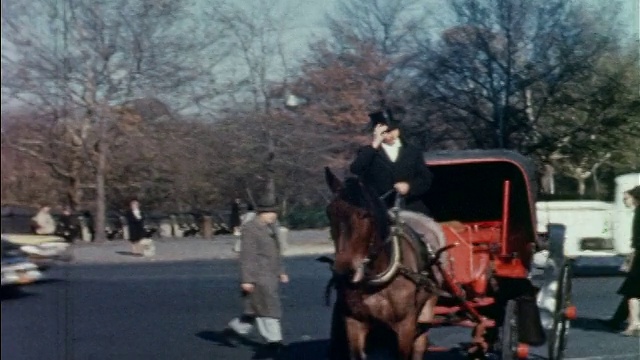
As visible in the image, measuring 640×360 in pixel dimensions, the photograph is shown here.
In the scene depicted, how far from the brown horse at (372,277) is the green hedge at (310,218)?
0.05 meters

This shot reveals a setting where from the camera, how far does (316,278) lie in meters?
9.09

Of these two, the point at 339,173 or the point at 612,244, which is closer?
the point at 339,173

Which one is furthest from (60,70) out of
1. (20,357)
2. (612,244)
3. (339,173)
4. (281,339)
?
(612,244)

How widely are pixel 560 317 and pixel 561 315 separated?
0.08ft

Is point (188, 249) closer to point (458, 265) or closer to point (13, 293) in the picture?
point (13, 293)

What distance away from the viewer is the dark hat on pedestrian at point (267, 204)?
6875 mm

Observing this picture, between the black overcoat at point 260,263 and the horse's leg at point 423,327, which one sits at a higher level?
the black overcoat at point 260,263

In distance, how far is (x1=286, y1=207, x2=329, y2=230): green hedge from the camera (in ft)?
24.3

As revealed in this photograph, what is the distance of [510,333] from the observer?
873cm

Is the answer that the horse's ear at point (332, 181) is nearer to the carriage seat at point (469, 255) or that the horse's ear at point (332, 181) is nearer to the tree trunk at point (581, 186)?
the carriage seat at point (469, 255)

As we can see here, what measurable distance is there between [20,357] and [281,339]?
358 cm

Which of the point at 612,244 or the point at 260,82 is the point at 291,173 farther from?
the point at 612,244

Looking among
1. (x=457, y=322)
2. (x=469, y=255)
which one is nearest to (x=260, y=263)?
(x=457, y=322)

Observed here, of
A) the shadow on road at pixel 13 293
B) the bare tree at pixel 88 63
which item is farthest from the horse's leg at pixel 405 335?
the shadow on road at pixel 13 293
